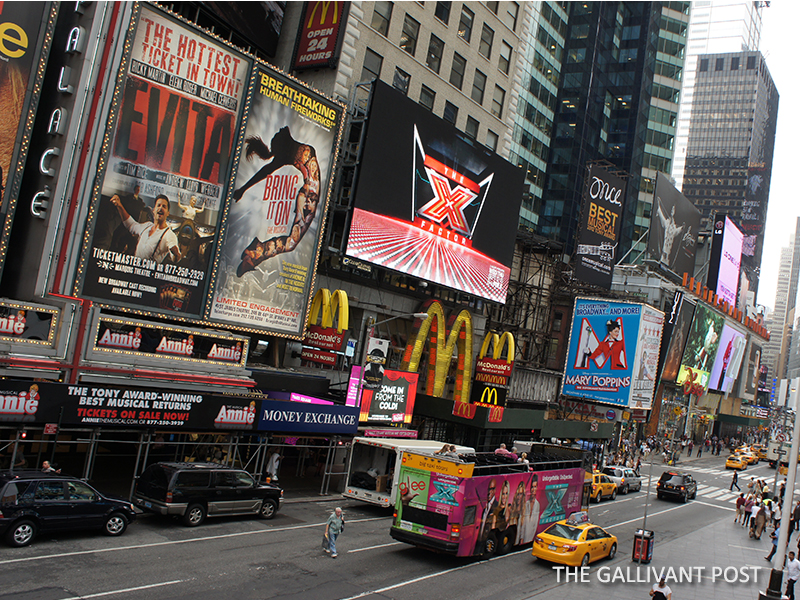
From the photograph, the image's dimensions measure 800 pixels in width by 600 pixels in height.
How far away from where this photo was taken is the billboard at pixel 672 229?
66375 millimetres

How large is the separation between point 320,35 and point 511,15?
694 inches

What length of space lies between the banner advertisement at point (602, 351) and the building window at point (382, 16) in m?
30.3

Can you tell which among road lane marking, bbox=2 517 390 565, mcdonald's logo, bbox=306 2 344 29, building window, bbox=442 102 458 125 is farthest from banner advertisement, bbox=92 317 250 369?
building window, bbox=442 102 458 125

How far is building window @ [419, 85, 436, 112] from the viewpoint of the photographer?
38625mm

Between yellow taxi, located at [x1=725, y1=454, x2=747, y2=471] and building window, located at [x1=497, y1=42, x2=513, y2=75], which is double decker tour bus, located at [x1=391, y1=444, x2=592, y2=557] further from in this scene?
yellow taxi, located at [x1=725, y1=454, x2=747, y2=471]

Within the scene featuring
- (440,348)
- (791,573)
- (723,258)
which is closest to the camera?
(791,573)

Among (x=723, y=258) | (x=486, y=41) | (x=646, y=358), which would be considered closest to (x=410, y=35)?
(x=486, y=41)

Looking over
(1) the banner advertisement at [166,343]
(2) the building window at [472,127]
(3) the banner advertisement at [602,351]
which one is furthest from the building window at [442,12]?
(3) the banner advertisement at [602,351]

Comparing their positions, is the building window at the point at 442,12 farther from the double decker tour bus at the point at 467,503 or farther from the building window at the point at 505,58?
the double decker tour bus at the point at 467,503

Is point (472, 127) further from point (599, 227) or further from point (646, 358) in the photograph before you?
point (646, 358)

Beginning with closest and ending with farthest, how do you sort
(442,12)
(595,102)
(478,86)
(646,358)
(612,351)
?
(442,12) < (478,86) < (646,358) < (612,351) < (595,102)

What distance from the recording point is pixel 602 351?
55.4 metres

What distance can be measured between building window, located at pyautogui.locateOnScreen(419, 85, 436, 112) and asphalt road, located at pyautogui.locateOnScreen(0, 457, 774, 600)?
81.2 ft

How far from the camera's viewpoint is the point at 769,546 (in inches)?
1138
